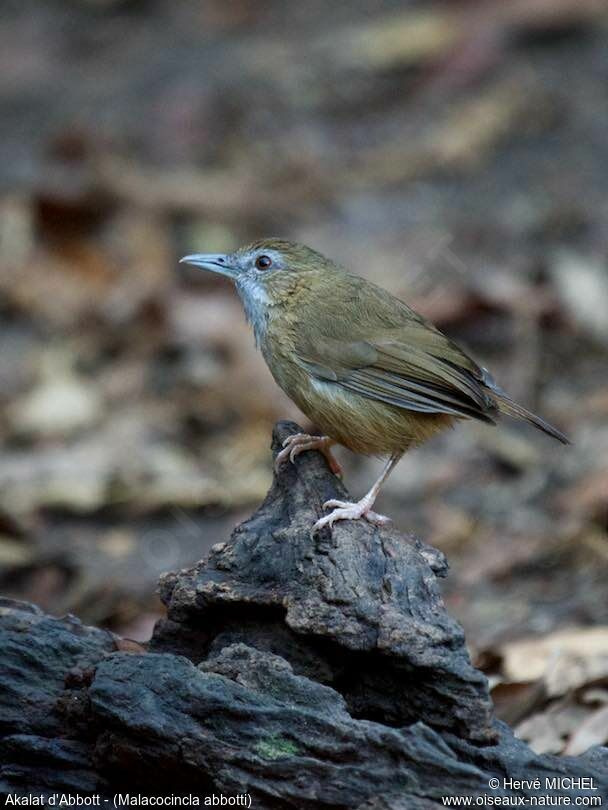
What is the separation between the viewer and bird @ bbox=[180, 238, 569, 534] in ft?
15.8

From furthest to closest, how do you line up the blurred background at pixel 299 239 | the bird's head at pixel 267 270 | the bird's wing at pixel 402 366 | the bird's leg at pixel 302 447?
1. the blurred background at pixel 299 239
2. the bird's head at pixel 267 270
3. the bird's wing at pixel 402 366
4. the bird's leg at pixel 302 447

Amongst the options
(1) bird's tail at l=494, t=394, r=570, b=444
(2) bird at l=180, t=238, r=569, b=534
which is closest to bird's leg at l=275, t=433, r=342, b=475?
(2) bird at l=180, t=238, r=569, b=534

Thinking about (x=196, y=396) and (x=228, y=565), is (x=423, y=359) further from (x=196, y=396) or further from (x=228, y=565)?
(x=196, y=396)

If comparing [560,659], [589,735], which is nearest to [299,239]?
[560,659]

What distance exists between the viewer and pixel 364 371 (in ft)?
16.3

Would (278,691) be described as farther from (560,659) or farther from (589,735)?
(560,659)

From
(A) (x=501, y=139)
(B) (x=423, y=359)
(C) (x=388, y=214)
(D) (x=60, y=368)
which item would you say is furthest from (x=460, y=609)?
(A) (x=501, y=139)

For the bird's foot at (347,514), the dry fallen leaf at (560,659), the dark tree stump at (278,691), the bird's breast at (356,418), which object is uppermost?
the bird's breast at (356,418)

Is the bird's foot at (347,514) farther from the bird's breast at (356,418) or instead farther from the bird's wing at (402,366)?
the bird's wing at (402,366)

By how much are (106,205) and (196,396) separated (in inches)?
99.1

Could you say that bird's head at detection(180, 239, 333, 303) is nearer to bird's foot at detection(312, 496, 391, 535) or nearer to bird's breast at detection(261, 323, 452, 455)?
bird's breast at detection(261, 323, 452, 455)

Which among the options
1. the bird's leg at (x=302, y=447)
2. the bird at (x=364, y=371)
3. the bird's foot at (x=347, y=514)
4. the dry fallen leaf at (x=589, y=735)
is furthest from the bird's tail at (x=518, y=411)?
the dry fallen leaf at (x=589, y=735)

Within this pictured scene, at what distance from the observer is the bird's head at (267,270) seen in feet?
17.8

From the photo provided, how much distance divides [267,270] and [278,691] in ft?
8.23
